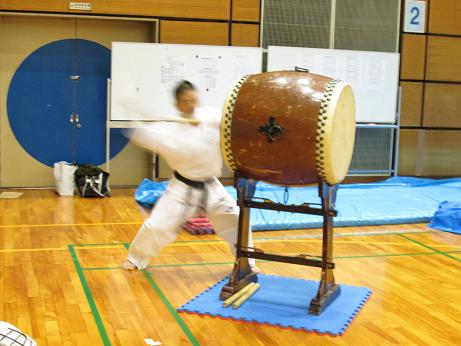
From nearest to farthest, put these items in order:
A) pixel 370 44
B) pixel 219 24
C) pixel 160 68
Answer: pixel 160 68 → pixel 219 24 → pixel 370 44

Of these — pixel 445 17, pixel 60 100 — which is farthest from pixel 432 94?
pixel 60 100

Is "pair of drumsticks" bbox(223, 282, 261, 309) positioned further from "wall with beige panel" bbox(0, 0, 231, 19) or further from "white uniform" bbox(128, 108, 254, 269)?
"wall with beige panel" bbox(0, 0, 231, 19)

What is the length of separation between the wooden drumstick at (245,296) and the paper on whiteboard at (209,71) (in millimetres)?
3872

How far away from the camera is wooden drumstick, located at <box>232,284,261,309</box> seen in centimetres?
382

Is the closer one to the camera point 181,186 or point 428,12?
point 181,186

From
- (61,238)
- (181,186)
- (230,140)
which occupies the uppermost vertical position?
(230,140)

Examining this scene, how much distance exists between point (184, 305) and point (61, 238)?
189 centimetres

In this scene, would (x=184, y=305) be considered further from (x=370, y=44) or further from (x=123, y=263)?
(x=370, y=44)

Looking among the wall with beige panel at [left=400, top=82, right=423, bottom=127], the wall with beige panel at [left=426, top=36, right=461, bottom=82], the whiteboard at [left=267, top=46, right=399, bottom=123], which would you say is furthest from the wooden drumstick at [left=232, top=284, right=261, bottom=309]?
the wall with beige panel at [left=426, top=36, right=461, bottom=82]

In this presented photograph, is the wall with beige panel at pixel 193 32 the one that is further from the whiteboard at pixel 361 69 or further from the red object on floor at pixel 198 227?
the red object on floor at pixel 198 227

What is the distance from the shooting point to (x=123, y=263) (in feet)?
15.3

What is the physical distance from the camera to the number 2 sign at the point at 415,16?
342 inches

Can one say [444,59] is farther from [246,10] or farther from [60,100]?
[60,100]

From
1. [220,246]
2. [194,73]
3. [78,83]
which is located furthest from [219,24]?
[220,246]
